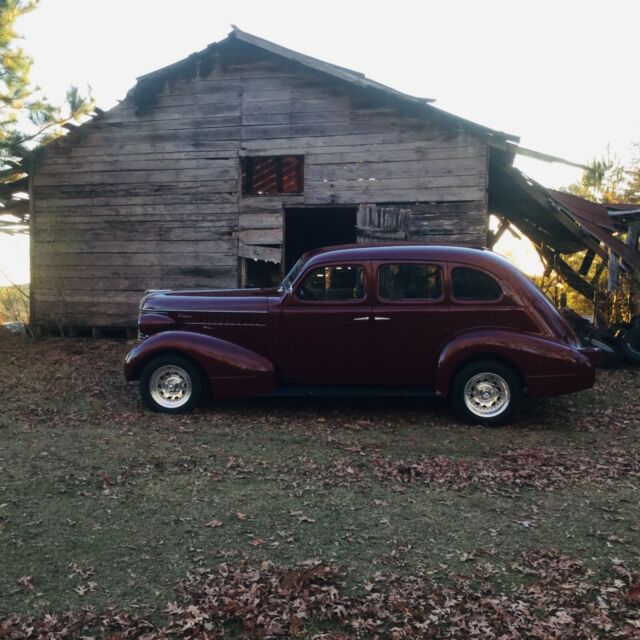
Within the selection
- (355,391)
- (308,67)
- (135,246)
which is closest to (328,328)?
(355,391)

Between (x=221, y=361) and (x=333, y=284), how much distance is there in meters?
1.62

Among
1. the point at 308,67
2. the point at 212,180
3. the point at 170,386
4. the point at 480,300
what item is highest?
the point at 308,67

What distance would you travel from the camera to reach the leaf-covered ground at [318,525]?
315cm

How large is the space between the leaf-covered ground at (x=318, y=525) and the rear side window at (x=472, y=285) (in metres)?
1.50

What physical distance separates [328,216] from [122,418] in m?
9.84

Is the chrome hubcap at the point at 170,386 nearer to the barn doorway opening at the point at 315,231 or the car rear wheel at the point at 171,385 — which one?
the car rear wheel at the point at 171,385

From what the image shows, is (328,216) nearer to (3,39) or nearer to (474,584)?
(3,39)

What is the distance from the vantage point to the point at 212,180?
11.6 metres

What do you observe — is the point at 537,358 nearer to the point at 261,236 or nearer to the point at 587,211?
the point at 587,211

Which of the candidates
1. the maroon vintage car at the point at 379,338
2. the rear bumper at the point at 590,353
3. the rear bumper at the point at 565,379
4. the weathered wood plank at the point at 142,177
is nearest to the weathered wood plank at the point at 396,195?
the weathered wood plank at the point at 142,177

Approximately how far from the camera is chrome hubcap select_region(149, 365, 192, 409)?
7102 millimetres

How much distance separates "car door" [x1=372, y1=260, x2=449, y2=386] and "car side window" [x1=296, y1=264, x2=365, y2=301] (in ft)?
0.72

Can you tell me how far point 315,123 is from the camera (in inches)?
439

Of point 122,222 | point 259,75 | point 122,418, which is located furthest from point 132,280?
point 122,418
